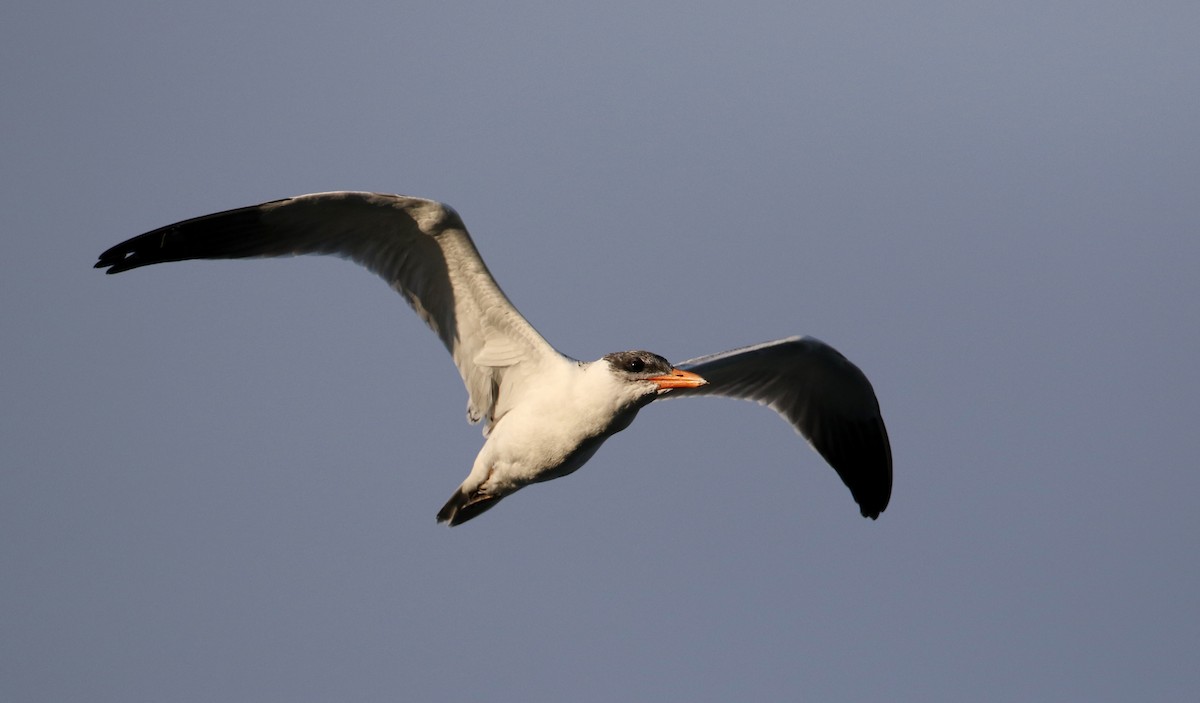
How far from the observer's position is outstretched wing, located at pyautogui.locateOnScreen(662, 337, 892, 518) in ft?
56.7

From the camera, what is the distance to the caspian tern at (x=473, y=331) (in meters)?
13.9

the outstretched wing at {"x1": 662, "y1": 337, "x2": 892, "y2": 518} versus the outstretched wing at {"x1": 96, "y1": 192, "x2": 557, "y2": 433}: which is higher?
the outstretched wing at {"x1": 96, "y1": 192, "x2": 557, "y2": 433}

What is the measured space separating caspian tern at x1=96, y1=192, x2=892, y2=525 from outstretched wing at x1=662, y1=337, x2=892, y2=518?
4.61ft

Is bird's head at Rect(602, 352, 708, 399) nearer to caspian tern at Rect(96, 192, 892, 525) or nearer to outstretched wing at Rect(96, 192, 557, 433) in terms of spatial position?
caspian tern at Rect(96, 192, 892, 525)

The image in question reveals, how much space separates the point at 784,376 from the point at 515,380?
165 inches

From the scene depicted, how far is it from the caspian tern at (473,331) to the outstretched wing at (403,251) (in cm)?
1

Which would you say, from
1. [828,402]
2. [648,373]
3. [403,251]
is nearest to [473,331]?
[403,251]

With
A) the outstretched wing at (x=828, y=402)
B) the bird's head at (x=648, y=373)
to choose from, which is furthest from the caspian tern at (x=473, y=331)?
the outstretched wing at (x=828, y=402)

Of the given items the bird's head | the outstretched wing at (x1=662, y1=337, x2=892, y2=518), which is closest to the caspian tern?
the bird's head

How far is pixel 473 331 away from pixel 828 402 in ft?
17.1

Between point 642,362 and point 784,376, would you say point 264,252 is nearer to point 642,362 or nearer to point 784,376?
point 642,362

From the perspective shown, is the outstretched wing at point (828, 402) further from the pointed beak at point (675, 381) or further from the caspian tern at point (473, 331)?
the pointed beak at point (675, 381)

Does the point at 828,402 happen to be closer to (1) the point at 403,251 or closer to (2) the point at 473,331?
(2) the point at 473,331

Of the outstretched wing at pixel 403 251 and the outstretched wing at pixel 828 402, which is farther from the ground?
the outstretched wing at pixel 403 251
